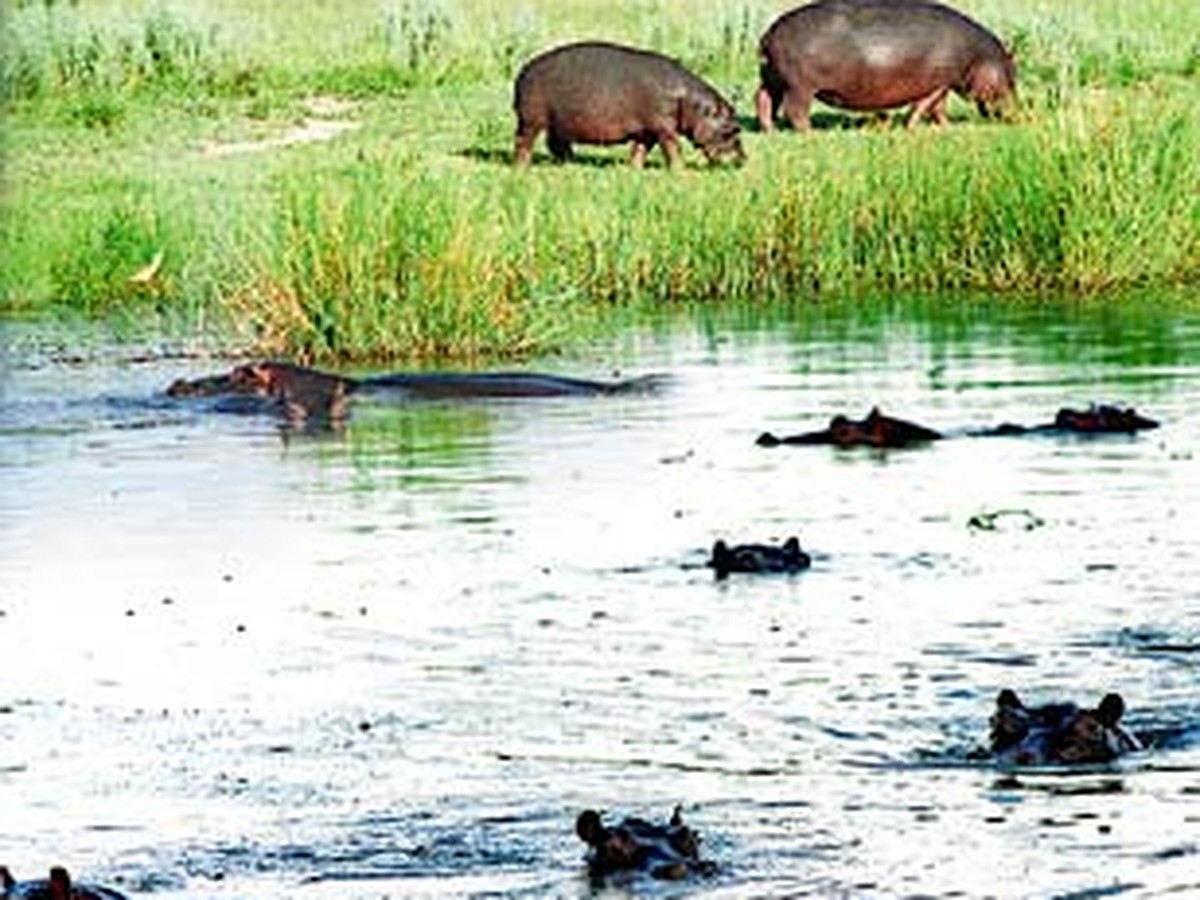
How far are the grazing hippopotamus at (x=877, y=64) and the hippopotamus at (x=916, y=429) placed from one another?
16.4m

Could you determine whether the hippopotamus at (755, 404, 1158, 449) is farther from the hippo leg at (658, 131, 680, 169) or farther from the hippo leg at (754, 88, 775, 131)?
the hippo leg at (754, 88, 775, 131)

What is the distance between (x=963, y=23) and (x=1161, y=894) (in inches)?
1073

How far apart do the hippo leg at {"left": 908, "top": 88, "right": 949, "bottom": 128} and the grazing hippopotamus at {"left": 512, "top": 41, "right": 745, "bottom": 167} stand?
3.07 metres

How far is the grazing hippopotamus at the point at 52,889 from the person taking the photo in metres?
9.91

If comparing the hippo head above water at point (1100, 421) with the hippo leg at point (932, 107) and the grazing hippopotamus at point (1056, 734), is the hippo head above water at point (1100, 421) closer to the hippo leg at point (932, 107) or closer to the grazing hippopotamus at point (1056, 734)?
the grazing hippopotamus at point (1056, 734)

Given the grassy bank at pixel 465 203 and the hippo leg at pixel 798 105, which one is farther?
the hippo leg at pixel 798 105

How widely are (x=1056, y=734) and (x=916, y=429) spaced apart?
8.38 meters

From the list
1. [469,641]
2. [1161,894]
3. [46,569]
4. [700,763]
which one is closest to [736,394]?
[46,569]

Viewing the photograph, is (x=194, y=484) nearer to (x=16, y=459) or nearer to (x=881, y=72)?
(x=16, y=459)

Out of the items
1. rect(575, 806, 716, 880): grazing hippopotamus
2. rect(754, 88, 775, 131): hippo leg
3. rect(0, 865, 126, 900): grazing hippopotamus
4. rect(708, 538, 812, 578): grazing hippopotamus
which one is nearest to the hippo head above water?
rect(708, 538, 812, 578): grazing hippopotamus

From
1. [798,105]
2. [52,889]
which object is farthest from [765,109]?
[52,889]

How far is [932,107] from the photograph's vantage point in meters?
37.7

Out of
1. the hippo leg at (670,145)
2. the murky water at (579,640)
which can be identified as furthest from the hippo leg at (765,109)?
the murky water at (579,640)

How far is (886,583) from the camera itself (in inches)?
625
